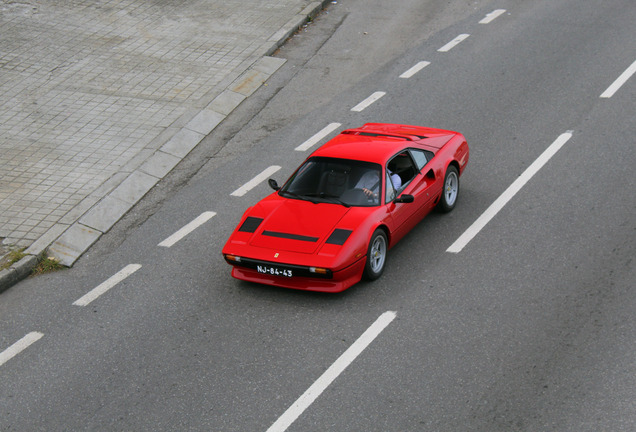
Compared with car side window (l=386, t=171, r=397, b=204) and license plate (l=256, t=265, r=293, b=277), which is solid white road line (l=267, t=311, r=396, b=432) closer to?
license plate (l=256, t=265, r=293, b=277)

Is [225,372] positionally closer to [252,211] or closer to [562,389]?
[252,211]

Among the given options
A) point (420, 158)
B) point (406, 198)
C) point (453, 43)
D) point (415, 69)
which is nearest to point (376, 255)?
point (406, 198)

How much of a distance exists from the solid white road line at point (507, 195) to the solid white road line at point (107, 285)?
392 cm

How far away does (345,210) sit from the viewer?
31.5 feet

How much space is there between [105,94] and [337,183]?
6541 mm

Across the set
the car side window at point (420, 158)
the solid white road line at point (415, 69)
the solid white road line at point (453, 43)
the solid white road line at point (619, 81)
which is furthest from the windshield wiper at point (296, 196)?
the solid white road line at point (453, 43)

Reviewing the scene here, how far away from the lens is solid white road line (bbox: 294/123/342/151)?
13.2 metres

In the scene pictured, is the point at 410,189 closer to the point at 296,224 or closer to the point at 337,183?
the point at 337,183

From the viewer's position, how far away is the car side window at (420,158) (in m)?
10.5

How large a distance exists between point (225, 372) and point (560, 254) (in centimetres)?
424

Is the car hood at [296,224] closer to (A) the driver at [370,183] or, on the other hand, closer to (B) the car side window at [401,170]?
(A) the driver at [370,183]

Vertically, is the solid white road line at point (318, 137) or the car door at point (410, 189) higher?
the car door at point (410, 189)

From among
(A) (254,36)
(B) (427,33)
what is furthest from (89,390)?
(B) (427,33)

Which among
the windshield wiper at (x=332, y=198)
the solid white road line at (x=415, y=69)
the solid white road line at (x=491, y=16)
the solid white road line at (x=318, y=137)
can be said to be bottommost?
the solid white road line at (x=318, y=137)
